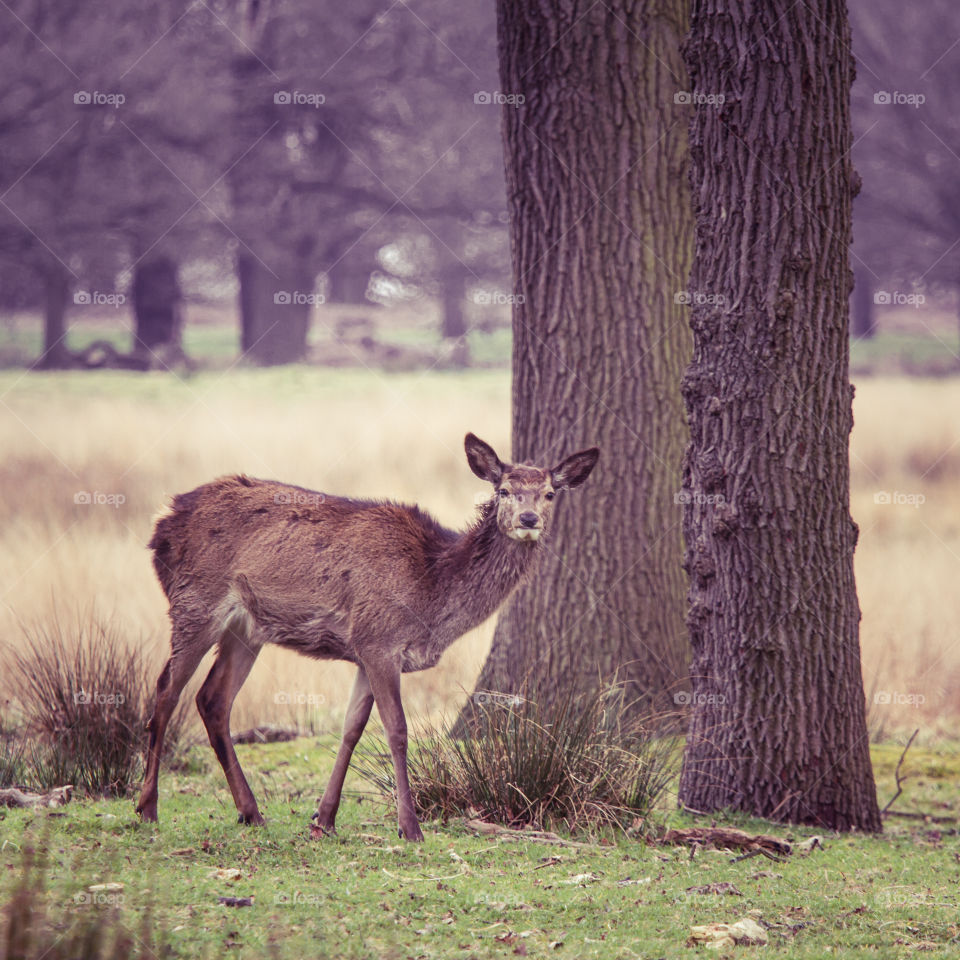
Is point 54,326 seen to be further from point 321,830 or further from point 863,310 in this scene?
point 863,310

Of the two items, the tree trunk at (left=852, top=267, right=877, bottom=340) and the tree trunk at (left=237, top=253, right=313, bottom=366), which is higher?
the tree trunk at (left=852, top=267, right=877, bottom=340)

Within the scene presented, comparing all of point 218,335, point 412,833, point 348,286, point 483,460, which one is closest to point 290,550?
point 483,460

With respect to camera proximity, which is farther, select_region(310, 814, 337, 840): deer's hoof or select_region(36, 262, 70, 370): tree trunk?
select_region(36, 262, 70, 370): tree trunk

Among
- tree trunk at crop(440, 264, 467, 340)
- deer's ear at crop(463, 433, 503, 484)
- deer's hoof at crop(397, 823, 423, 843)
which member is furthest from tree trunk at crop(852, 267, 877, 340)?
deer's hoof at crop(397, 823, 423, 843)

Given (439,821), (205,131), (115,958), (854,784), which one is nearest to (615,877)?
→ (439,821)

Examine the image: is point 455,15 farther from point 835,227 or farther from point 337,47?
point 835,227

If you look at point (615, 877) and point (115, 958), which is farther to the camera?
point (615, 877)

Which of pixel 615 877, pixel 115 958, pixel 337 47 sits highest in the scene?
pixel 337 47

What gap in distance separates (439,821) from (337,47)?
24.3m

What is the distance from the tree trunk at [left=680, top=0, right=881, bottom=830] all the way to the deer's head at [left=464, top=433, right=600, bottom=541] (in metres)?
0.75

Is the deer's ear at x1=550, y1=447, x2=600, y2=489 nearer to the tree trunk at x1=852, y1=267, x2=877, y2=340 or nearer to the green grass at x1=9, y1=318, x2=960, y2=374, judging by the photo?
the green grass at x1=9, y1=318, x2=960, y2=374

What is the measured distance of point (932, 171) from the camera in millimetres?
27672

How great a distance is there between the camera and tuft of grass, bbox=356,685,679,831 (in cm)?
632

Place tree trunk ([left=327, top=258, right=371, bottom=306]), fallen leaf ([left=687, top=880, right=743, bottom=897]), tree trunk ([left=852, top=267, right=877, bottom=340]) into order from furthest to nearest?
1. tree trunk ([left=852, top=267, right=877, bottom=340])
2. tree trunk ([left=327, top=258, right=371, bottom=306])
3. fallen leaf ([left=687, top=880, right=743, bottom=897])
